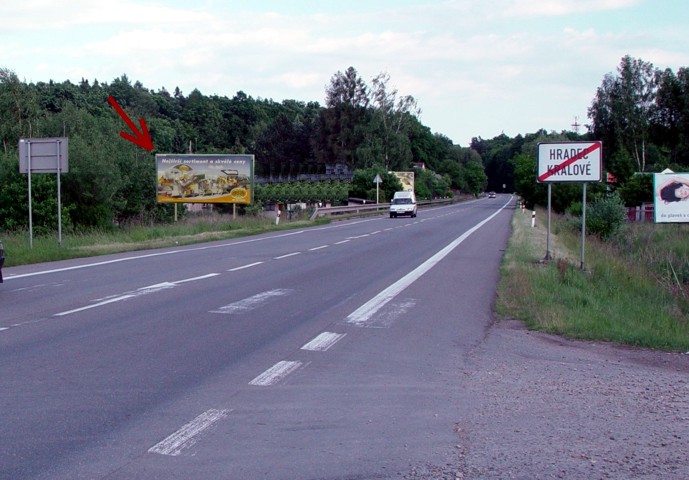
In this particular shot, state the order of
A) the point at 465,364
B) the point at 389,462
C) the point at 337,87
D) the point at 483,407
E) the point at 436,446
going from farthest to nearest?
the point at 337,87, the point at 465,364, the point at 483,407, the point at 436,446, the point at 389,462

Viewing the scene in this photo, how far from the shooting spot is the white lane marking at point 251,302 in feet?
41.2

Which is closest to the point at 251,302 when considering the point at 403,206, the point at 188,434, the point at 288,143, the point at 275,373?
the point at 275,373

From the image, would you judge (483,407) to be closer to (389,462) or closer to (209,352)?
(389,462)

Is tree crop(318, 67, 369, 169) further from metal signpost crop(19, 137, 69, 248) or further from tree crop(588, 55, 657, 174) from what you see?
metal signpost crop(19, 137, 69, 248)

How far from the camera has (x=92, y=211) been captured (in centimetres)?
3650

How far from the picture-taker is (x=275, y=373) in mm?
8203

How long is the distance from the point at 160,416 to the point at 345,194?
71.8 m

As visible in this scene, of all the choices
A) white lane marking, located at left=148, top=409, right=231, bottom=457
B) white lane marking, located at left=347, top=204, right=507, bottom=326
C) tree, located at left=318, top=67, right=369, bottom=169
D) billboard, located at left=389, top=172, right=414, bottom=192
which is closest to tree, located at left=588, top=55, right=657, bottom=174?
billboard, located at left=389, top=172, right=414, bottom=192

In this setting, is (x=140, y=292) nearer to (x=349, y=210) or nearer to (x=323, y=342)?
Result: (x=323, y=342)

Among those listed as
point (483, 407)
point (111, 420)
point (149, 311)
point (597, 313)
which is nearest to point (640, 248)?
point (597, 313)

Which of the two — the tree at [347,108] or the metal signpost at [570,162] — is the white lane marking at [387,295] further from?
the tree at [347,108]

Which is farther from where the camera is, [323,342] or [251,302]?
[251,302]

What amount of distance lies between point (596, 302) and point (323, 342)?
18.1 ft

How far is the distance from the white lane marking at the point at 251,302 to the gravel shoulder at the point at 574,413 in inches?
171
